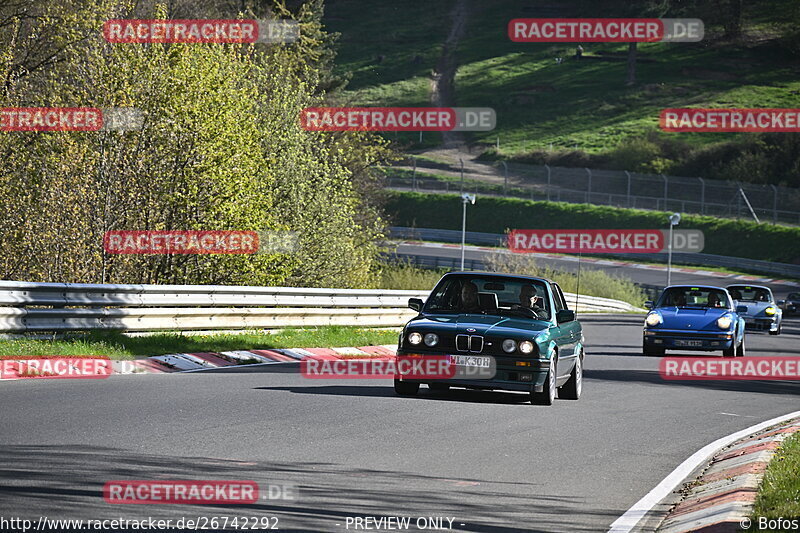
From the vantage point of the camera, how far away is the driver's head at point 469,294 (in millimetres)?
14742

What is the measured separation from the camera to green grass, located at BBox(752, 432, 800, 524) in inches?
291

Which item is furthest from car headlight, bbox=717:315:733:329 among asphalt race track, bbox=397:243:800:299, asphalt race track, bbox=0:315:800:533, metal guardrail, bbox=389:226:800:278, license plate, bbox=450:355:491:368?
metal guardrail, bbox=389:226:800:278

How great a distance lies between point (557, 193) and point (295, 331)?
65447 mm

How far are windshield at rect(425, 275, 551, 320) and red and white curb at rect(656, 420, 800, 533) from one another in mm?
3621

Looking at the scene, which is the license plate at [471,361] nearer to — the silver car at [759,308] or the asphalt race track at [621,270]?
the silver car at [759,308]

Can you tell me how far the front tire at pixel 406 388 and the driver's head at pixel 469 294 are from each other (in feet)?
3.94

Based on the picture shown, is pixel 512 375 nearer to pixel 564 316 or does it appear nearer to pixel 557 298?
pixel 564 316

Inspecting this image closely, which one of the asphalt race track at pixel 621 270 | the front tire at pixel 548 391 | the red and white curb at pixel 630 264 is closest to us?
the front tire at pixel 548 391

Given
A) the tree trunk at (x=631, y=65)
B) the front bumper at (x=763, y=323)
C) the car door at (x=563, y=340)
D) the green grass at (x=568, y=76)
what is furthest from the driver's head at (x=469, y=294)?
the tree trunk at (x=631, y=65)

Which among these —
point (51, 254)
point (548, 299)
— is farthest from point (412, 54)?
point (548, 299)

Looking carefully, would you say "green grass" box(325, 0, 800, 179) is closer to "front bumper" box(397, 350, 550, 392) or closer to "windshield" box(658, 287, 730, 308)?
"windshield" box(658, 287, 730, 308)

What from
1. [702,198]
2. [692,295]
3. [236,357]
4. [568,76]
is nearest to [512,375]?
[236,357]

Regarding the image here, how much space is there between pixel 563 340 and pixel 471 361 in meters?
1.64

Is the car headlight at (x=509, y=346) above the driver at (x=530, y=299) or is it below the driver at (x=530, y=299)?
below
